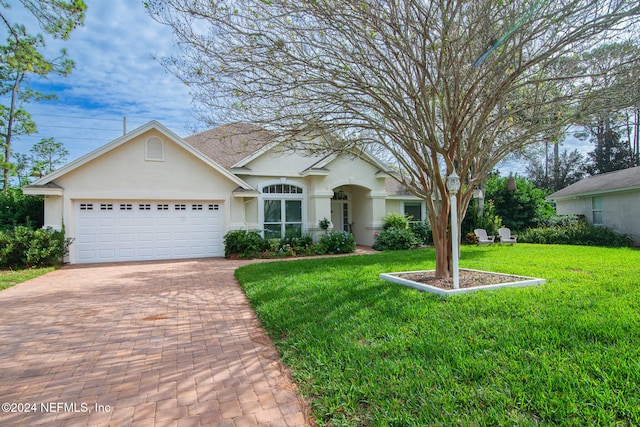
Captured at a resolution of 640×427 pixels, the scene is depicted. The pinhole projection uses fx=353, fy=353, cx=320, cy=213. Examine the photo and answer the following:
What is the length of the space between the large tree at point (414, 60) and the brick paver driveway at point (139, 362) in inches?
174

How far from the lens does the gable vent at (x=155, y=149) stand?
13.9 m

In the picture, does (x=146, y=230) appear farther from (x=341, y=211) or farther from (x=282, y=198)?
(x=341, y=211)

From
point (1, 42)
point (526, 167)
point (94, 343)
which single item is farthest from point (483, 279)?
point (526, 167)

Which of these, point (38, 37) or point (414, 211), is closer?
point (38, 37)

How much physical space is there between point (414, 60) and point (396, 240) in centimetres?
1103

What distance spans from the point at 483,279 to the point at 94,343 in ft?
23.8

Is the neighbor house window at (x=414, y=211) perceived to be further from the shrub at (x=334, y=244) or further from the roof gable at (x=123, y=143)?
the roof gable at (x=123, y=143)

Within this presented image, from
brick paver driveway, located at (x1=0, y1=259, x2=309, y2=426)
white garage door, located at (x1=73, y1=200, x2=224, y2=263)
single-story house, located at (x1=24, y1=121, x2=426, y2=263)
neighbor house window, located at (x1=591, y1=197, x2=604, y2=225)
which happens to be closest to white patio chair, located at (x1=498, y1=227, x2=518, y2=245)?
neighbor house window, located at (x1=591, y1=197, x2=604, y2=225)

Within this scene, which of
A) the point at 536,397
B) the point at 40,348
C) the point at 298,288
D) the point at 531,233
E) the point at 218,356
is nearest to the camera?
the point at 536,397

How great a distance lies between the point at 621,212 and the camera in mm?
17203

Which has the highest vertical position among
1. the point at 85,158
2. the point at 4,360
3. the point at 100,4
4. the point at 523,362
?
the point at 100,4

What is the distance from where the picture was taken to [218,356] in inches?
177

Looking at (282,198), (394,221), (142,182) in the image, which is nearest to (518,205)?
(394,221)

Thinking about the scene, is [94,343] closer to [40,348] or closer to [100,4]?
[40,348]
